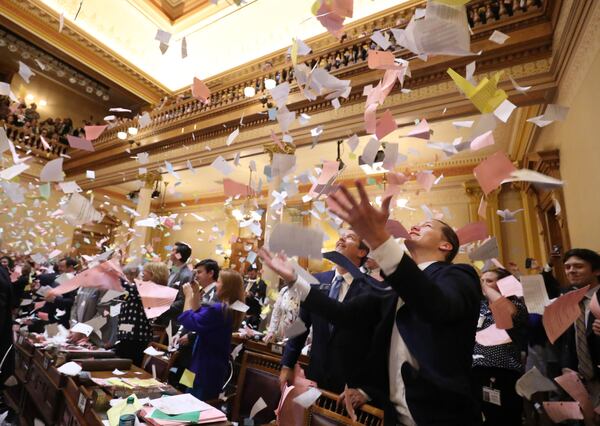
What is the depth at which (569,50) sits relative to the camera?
119 inches

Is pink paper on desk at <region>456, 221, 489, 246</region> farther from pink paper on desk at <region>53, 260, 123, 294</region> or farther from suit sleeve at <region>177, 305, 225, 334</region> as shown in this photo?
pink paper on desk at <region>53, 260, 123, 294</region>

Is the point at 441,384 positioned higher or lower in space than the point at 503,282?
lower

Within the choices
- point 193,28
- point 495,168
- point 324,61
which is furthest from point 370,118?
point 193,28

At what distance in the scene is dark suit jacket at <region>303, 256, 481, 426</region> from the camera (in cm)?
83

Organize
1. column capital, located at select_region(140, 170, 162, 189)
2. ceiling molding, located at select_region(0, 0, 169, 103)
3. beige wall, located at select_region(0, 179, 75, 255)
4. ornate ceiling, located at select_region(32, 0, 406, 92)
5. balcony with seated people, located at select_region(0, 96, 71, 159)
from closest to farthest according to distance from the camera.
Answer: ceiling molding, located at select_region(0, 0, 169, 103) → ornate ceiling, located at select_region(32, 0, 406, 92) → column capital, located at select_region(140, 170, 162, 189) → beige wall, located at select_region(0, 179, 75, 255) → balcony with seated people, located at select_region(0, 96, 71, 159)

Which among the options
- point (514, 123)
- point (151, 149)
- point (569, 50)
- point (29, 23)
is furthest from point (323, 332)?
point (29, 23)

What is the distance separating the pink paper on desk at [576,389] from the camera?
1.69 m

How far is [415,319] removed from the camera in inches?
38.6

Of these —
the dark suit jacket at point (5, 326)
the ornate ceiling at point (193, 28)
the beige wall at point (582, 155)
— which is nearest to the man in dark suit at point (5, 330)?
the dark suit jacket at point (5, 326)

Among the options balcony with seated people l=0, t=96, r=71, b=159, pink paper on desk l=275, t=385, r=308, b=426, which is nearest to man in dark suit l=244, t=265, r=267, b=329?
pink paper on desk l=275, t=385, r=308, b=426

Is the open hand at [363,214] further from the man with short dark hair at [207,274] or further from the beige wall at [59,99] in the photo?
the beige wall at [59,99]

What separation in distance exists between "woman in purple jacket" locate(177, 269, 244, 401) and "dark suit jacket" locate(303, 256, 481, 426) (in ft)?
4.03

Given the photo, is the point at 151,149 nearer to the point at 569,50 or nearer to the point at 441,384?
the point at 569,50

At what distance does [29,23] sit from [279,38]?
15.2 feet
